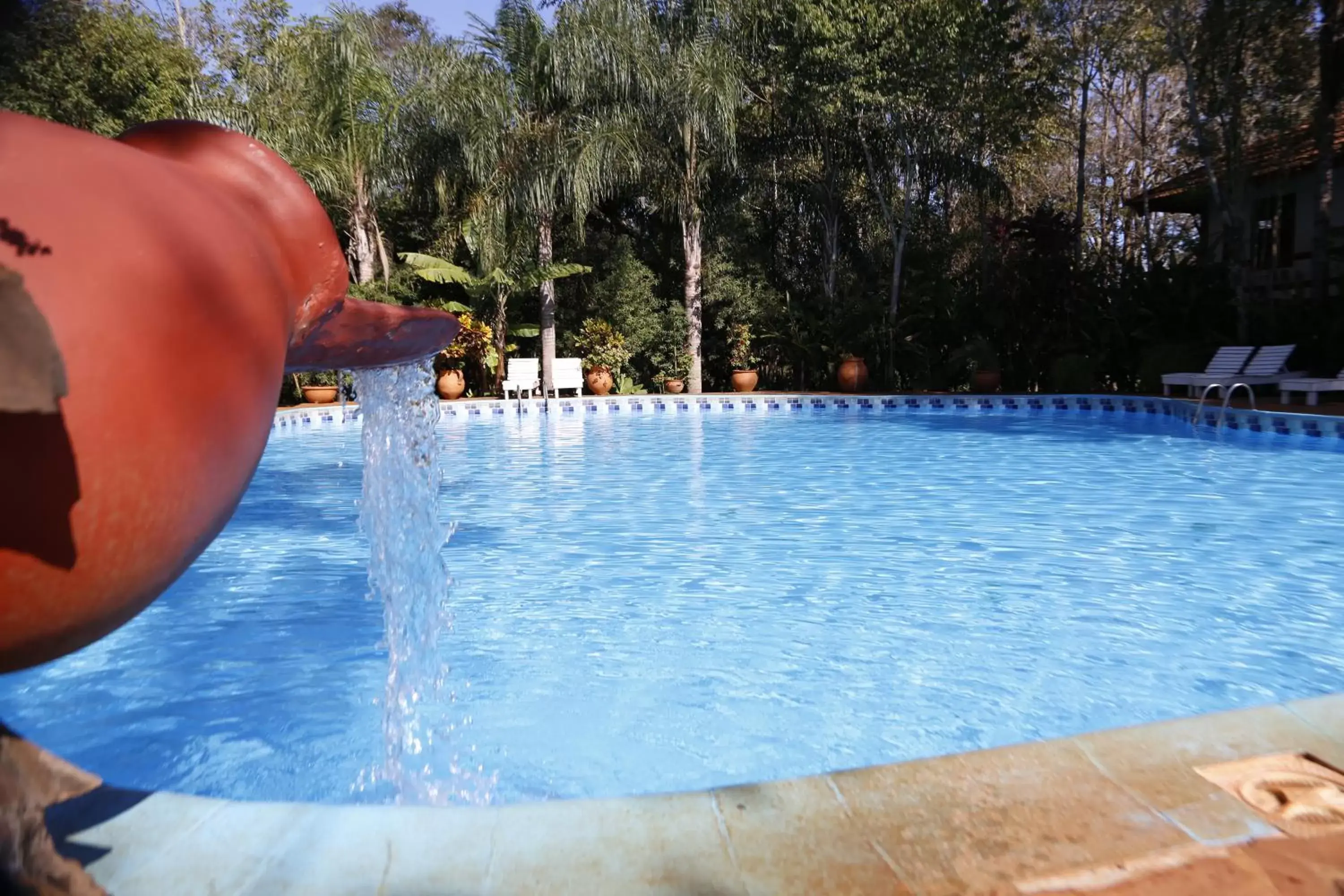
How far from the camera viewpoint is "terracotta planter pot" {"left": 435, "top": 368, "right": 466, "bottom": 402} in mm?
17891

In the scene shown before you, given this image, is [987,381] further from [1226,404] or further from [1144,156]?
[1144,156]

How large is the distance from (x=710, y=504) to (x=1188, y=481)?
13.8 ft

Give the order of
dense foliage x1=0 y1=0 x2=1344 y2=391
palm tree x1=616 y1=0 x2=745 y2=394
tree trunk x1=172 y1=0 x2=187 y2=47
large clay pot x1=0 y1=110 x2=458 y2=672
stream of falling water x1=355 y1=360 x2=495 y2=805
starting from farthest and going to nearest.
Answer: tree trunk x1=172 y1=0 x2=187 y2=47 < palm tree x1=616 y1=0 x2=745 y2=394 < dense foliage x1=0 y1=0 x2=1344 y2=391 < stream of falling water x1=355 y1=360 x2=495 y2=805 < large clay pot x1=0 y1=110 x2=458 y2=672

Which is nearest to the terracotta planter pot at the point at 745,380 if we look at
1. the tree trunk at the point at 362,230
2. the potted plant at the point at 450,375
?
the potted plant at the point at 450,375

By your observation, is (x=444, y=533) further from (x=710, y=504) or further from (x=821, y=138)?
(x=821, y=138)

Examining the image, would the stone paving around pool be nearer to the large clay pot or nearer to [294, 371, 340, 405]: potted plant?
the large clay pot

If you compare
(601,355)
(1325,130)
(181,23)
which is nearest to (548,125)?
(601,355)

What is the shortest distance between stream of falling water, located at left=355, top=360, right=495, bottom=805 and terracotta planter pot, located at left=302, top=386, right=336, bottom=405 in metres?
12.6

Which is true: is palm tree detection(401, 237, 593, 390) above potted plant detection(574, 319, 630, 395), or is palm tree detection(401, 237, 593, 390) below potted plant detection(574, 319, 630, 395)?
above

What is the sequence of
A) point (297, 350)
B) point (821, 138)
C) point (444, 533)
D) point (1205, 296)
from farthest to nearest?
point (821, 138) → point (1205, 296) → point (444, 533) → point (297, 350)

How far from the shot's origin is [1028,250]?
16.9 m

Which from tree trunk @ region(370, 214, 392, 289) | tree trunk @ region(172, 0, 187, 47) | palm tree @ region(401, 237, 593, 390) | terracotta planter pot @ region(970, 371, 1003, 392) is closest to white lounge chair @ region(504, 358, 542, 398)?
palm tree @ region(401, 237, 593, 390)

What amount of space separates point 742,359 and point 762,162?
3905 mm

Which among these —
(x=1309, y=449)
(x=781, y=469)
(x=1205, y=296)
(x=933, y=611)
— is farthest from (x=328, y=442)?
(x=1205, y=296)
